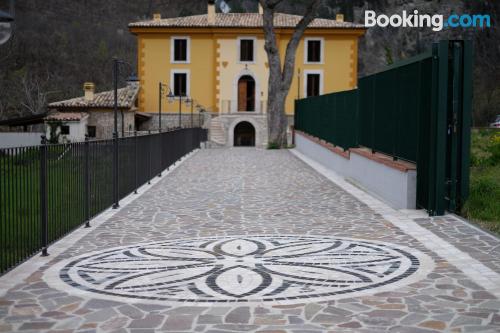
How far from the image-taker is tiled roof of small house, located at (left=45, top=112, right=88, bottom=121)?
137 ft

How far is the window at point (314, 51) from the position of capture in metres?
48.3

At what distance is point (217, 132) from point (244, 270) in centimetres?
3749

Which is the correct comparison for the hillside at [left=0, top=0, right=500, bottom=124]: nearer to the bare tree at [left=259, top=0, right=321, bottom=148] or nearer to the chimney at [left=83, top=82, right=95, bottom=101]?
the chimney at [left=83, top=82, right=95, bottom=101]

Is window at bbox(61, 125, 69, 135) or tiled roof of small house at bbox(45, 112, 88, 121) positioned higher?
tiled roof of small house at bbox(45, 112, 88, 121)

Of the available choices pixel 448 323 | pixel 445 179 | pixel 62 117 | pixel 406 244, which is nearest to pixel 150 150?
pixel 445 179

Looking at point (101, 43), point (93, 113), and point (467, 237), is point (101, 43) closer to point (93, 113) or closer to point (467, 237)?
point (93, 113)

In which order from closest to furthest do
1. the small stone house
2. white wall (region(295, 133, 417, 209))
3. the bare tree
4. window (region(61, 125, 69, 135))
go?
white wall (region(295, 133, 417, 209)), the bare tree, window (region(61, 125, 69, 135)), the small stone house

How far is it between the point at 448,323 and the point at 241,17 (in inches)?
1829

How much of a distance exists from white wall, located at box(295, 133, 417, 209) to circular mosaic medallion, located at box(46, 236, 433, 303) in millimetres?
2994

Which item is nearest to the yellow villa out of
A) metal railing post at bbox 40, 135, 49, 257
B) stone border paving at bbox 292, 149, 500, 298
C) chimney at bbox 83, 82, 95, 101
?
chimney at bbox 83, 82, 95, 101

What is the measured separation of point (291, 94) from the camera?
159ft

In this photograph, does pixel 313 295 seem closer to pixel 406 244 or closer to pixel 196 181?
pixel 406 244

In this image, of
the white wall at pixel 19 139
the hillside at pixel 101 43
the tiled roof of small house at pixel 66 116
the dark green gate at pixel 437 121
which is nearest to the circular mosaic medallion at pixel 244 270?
the dark green gate at pixel 437 121

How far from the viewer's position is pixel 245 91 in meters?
48.9
